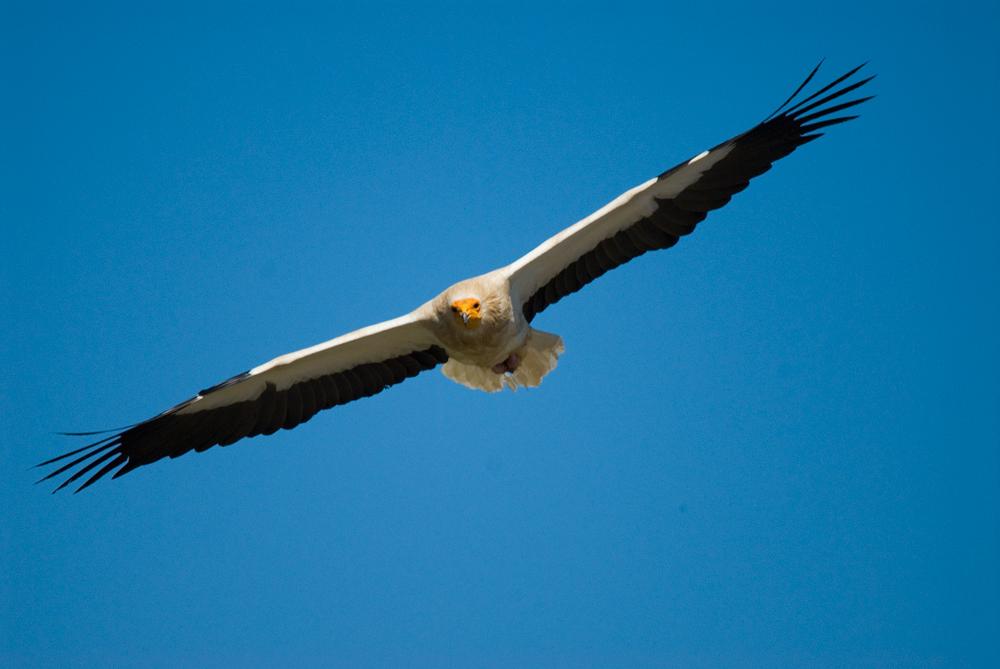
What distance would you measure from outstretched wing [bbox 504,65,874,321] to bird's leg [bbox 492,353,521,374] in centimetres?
33

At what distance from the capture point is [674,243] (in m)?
8.90

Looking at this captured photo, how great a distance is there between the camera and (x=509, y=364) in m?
9.36

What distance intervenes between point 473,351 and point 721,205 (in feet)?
6.28

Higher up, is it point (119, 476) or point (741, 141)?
point (741, 141)

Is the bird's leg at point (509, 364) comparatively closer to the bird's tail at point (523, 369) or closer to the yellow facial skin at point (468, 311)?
the bird's tail at point (523, 369)

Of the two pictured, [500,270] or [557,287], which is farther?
[557,287]

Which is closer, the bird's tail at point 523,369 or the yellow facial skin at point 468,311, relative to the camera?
the yellow facial skin at point 468,311

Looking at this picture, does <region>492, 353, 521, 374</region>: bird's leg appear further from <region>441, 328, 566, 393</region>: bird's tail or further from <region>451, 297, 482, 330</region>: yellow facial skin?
<region>451, 297, 482, 330</region>: yellow facial skin

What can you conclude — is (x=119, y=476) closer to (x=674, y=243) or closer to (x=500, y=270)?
(x=500, y=270)

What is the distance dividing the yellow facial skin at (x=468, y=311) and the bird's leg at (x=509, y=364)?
1021 mm

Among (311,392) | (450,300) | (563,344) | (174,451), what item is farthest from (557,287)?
(174,451)

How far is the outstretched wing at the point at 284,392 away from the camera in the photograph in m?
8.84

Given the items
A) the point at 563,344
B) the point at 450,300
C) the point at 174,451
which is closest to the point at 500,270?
the point at 450,300

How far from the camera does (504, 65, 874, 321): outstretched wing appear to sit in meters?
8.62
